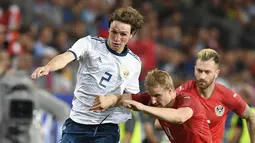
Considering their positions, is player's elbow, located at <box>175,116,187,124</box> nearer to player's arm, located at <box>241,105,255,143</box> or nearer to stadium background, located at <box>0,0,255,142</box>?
player's arm, located at <box>241,105,255,143</box>

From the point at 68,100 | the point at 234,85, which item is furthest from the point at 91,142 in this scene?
the point at 234,85

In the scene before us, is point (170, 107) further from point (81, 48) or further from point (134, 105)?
point (81, 48)

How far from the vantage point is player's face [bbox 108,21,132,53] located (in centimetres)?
742

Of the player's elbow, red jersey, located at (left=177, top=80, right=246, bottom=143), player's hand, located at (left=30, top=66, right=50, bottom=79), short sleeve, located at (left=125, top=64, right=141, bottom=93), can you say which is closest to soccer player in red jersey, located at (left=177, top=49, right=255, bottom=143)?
red jersey, located at (left=177, top=80, right=246, bottom=143)

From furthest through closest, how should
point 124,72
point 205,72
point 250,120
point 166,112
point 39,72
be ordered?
point 250,120 < point 205,72 < point 124,72 < point 166,112 < point 39,72

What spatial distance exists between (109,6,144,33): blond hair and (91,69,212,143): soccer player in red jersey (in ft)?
2.30

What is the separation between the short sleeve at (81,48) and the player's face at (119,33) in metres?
0.23

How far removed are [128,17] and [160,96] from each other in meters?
1.01

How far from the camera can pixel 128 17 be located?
295 inches

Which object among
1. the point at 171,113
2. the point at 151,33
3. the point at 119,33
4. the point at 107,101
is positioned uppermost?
the point at 151,33

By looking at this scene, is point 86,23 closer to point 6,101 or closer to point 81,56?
point 6,101

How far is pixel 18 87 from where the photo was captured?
10117 millimetres

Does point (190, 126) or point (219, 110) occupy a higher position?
point (219, 110)

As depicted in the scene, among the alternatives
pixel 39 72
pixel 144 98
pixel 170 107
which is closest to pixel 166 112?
pixel 170 107
